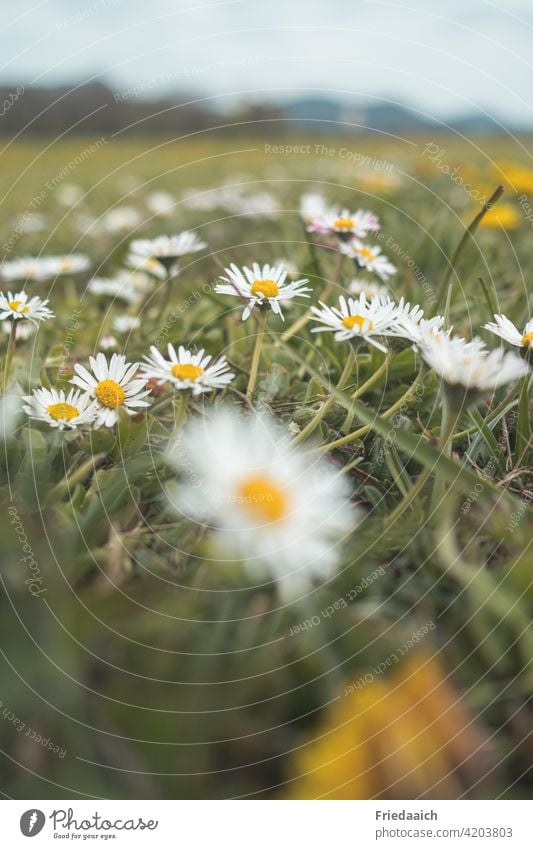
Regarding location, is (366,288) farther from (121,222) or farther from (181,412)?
(121,222)

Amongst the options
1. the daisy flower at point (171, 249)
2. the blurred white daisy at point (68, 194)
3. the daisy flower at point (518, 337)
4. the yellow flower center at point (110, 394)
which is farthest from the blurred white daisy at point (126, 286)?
the blurred white daisy at point (68, 194)

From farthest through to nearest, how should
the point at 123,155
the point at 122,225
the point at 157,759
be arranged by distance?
the point at 123,155 < the point at 122,225 < the point at 157,759

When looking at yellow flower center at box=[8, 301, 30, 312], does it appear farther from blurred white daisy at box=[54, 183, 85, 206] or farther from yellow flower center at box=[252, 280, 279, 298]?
blurred white daisy at box=[54, 183, 85, 206]

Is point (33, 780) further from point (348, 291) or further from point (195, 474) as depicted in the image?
point (348, 291)

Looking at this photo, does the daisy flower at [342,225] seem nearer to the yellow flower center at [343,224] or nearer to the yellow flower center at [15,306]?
the yellow flower center at [343,224]

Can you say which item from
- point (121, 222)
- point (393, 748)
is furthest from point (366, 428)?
point (121, 222)

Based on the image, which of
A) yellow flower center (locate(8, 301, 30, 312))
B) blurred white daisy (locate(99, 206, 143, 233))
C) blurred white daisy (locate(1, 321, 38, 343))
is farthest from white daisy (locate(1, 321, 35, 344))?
blurred white daisy (locate(99, 206, 143, 233))

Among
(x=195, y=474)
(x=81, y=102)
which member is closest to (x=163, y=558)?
(x=195, y=474)
